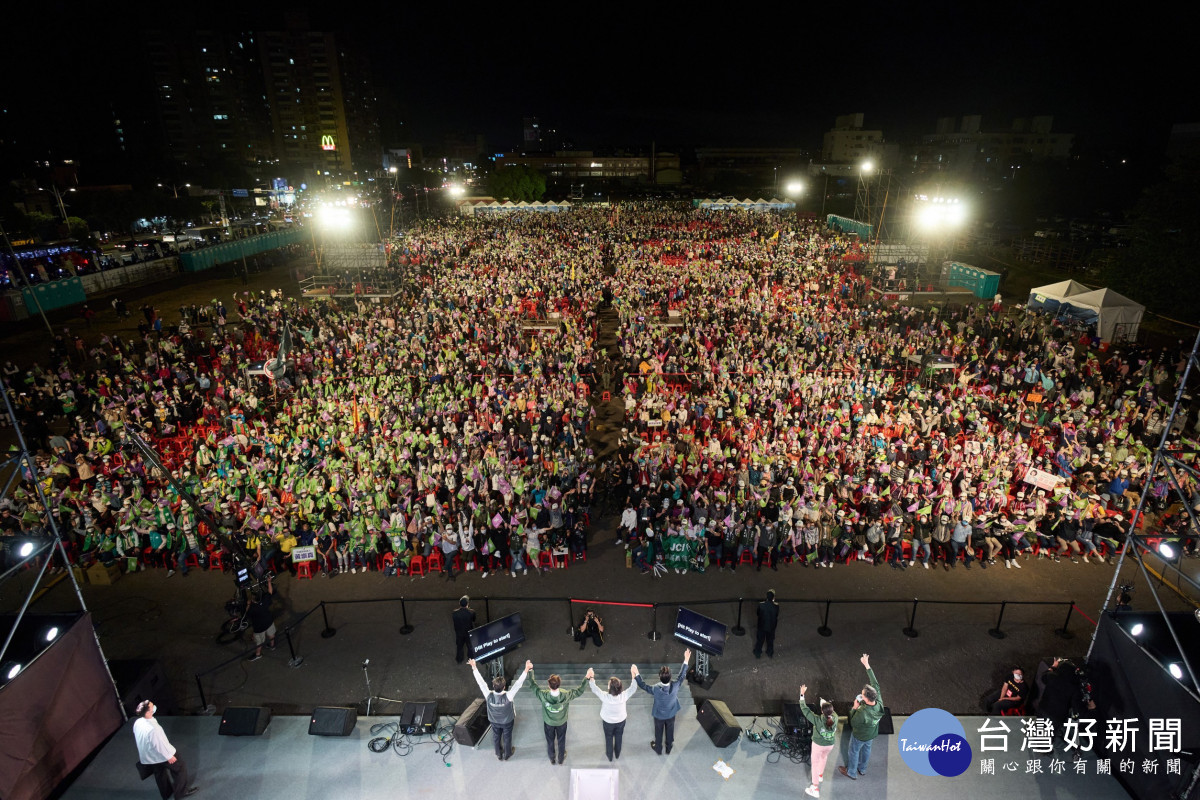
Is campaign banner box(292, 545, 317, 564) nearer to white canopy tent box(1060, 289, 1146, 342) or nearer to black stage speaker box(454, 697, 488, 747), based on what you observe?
black stage speaker box(454, 697, 488, 747)

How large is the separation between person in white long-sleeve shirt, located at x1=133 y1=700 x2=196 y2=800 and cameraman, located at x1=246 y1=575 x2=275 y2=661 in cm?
240

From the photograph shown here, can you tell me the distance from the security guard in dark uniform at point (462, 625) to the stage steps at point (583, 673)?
524 mm

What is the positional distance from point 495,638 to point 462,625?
687 mm

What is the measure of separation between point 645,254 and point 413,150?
14232 cm

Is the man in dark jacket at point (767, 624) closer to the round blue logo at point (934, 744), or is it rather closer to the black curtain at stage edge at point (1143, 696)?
the round blue logo at point (934, 744)

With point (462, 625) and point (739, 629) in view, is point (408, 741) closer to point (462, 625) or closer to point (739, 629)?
point (462, 625)

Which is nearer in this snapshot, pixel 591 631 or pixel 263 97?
pixel 591 631

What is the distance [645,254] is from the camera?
123 ft

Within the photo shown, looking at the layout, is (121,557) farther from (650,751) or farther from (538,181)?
(538,181)

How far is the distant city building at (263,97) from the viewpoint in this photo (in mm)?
119562

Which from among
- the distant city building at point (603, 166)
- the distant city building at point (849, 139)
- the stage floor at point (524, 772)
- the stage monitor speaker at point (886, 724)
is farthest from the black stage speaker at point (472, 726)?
the distant city building at point (849, 139)

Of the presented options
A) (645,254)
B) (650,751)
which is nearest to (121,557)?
(650,751)

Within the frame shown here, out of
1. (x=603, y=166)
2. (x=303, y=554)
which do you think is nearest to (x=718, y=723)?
(x=303, y=554)

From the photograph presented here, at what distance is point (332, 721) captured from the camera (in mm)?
7785
